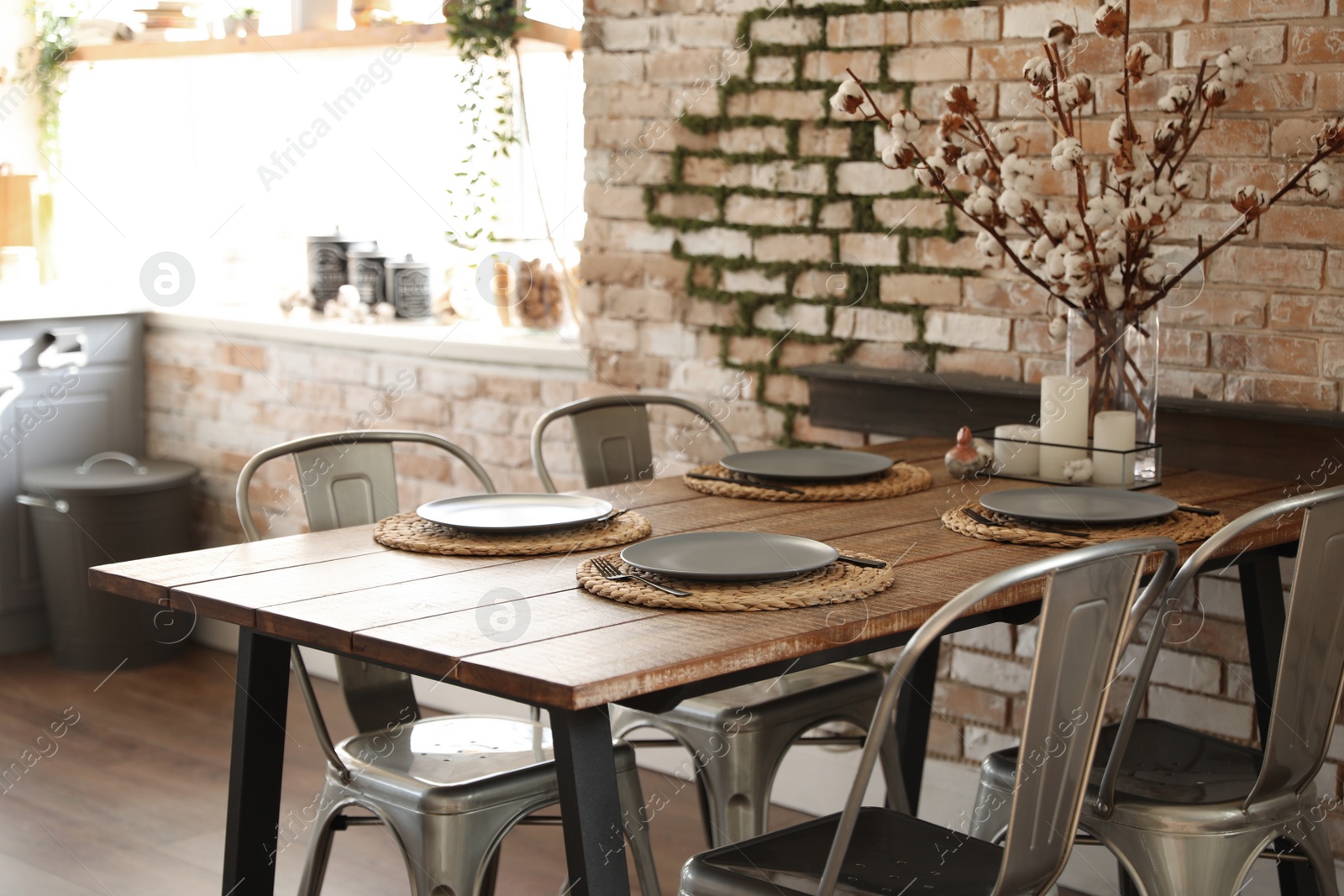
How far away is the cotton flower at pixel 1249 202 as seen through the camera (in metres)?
2.23

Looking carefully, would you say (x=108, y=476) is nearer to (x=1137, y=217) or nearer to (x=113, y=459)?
(x=113, y=459)

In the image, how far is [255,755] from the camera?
184 cm

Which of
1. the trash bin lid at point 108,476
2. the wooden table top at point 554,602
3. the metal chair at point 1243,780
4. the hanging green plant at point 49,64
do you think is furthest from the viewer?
the hanging green plant at point 49,64

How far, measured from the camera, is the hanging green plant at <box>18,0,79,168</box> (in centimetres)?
451

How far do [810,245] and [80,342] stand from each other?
2239 millimetres

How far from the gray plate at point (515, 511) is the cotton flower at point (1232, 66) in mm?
1157

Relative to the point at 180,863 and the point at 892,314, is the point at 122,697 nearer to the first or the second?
the point at 180,863

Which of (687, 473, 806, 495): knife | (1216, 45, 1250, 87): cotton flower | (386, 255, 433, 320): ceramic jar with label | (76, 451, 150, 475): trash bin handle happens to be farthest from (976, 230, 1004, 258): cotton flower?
(76, 451, 150, 475): trash bin handle

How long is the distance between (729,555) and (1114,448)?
788 mm

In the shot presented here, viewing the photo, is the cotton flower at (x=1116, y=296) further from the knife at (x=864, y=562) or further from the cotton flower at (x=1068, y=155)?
the knife at (x=864, y=562)

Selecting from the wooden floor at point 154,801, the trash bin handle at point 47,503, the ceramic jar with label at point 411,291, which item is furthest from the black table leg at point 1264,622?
the trash bin handle at point 47,503

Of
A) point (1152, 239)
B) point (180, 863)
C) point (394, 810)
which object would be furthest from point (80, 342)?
point (1152, 239)

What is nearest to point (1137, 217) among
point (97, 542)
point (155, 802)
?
point (155, 802)

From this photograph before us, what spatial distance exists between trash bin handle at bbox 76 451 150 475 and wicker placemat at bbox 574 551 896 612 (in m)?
2.65
